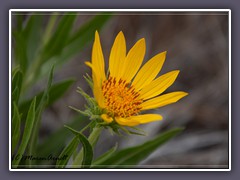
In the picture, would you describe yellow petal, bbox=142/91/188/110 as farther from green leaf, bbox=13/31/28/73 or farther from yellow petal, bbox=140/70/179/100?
green leaf, bbox=13/31/28/73

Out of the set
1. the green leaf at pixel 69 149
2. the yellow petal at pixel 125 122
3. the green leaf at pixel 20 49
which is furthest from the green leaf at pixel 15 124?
the yellow petal at pixel 125 122

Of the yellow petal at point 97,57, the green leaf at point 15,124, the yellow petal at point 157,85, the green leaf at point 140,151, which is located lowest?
the green leaf at point 140,151

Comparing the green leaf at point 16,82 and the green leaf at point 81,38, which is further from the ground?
the green leaf at point 81,38

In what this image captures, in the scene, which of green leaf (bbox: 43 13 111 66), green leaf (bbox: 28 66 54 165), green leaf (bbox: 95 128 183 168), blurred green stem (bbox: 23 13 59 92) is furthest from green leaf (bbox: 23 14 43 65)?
green leaf (bbox: 95 128 183 168)

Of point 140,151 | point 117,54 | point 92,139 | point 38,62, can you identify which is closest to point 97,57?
point 117,54

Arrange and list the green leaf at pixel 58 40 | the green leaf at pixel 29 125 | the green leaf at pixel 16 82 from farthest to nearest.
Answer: the green leaf at pixel 58 40 < the green leaf at pixel 16 82 < the green leaf at pixel 29 125

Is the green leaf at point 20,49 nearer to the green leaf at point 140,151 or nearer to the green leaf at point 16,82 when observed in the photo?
the green leaf at point 16,82
